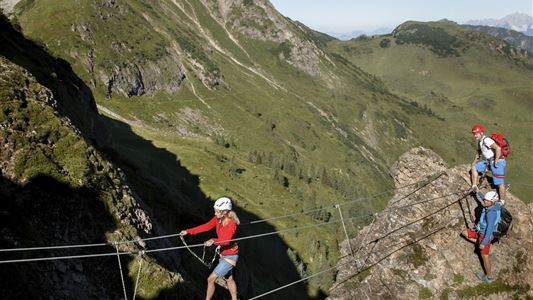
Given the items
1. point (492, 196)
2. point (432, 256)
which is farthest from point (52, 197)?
point (492, 196)

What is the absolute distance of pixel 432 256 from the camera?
27.7 metres

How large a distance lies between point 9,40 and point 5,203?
1048 inches

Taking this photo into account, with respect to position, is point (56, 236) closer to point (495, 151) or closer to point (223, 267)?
point (223, 267)

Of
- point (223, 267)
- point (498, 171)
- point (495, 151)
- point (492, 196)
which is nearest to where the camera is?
point (223, 267)

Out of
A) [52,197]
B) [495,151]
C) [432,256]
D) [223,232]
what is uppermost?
[495,151]

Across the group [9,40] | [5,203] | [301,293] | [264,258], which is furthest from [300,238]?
[5,203]

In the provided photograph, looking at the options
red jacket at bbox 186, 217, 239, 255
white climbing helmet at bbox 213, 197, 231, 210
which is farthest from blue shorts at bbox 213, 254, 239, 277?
white climbing helmet at bbox 213, 197, 231, 210

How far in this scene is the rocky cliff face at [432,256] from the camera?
26516 mm

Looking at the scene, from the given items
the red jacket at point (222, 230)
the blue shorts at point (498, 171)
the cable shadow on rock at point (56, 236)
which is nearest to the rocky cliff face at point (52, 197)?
the cable shadow on rock at point (56, 236)

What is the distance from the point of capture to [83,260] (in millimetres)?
22312

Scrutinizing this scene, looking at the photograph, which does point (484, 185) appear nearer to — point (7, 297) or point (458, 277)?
point (458, 277)

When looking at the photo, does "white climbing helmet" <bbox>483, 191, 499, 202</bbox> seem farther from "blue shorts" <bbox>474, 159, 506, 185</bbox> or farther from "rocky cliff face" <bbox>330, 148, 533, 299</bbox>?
"rocky cliff face" <bbox>330, 148, 533, 299</bbox>

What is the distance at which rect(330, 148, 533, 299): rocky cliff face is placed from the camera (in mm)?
26516

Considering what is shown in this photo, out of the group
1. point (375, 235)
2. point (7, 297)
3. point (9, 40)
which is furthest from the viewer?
point (9, 40)
